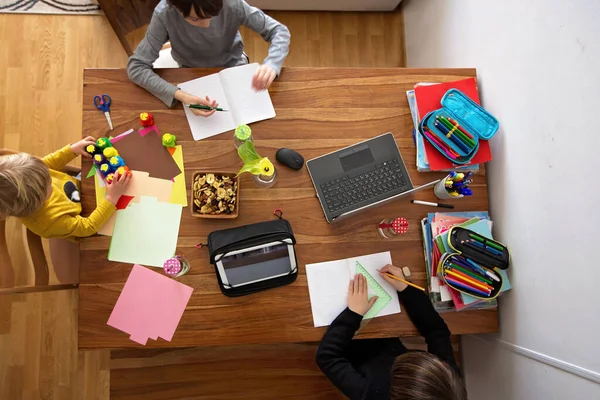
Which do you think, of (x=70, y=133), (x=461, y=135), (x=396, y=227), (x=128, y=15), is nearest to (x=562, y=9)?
(x=461, y=135)

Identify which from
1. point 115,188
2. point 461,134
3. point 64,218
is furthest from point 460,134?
point 64,218

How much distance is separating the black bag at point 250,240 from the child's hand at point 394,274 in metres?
0.26

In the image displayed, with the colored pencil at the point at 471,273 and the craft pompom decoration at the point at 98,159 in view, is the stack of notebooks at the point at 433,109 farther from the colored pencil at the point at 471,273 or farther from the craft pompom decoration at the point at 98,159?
the craft pompom decoration at the point at 98,159

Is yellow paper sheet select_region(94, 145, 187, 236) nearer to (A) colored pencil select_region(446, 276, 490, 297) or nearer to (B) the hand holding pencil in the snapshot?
(B) the hand holding pencil

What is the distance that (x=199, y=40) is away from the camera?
1257 mm

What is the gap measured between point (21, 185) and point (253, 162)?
0.61 m

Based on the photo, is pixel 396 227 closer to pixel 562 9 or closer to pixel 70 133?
pixel 562 9

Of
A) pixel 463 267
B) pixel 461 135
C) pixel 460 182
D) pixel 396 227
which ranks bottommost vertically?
pixel 463 267

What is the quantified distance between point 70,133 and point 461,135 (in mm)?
1794

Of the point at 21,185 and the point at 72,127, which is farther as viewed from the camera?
the point at 72,127

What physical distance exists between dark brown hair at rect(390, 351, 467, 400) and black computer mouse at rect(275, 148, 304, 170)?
60 centimetres

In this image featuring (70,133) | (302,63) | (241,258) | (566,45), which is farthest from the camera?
(302,63)

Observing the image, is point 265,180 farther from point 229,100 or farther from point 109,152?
point 109,152

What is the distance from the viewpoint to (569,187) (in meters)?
0.87
